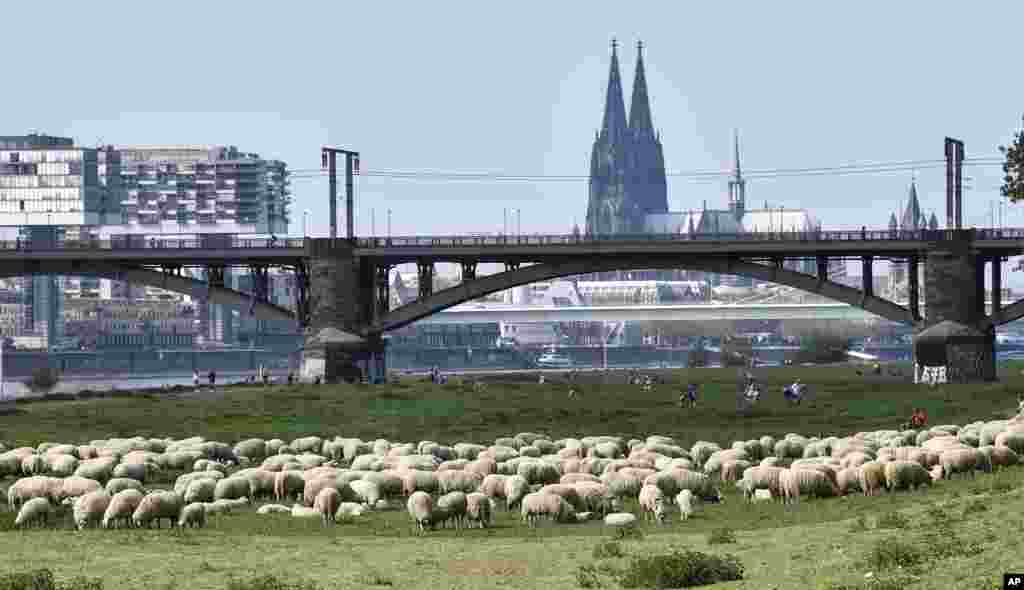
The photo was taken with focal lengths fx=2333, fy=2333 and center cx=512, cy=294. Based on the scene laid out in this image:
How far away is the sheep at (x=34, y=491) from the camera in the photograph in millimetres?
65562

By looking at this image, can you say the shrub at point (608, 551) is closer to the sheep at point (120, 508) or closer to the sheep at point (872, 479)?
the sheep at point (120, 508)

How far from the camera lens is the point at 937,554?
144 feet

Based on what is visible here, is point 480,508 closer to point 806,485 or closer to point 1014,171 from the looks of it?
point 806,485

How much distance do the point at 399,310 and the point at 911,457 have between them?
114m

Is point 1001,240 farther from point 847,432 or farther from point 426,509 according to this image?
point 426,509

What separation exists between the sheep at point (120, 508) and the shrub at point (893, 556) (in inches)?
840

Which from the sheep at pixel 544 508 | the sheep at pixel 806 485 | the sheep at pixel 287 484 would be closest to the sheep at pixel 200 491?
the sheep at pixel 287 484

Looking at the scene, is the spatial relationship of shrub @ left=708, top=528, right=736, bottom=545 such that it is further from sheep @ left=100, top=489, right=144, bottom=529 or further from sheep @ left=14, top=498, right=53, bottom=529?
sheep @ left=14, top=498, right=53, bottom=529

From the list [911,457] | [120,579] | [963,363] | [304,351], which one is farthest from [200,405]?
[120,579]

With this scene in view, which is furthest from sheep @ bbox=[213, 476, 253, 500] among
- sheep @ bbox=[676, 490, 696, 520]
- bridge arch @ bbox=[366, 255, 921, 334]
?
bridge arch @ bbox=[366, 255, 921, 334]

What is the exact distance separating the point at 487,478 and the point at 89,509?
12.0 m

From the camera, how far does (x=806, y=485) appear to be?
63.3 meters

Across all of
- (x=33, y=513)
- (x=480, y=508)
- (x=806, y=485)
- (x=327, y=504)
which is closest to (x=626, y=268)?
(x=806, y=485)

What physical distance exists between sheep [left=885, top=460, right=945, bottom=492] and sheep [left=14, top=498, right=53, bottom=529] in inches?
896
